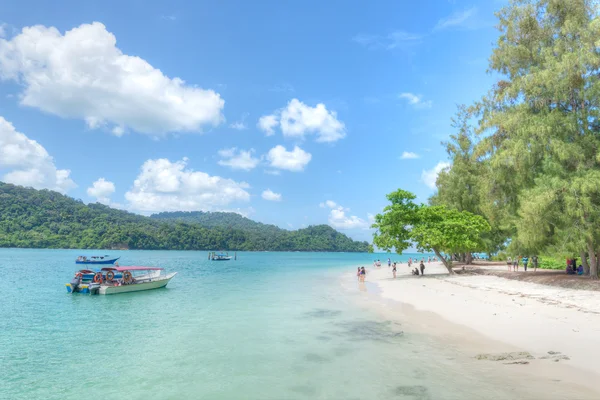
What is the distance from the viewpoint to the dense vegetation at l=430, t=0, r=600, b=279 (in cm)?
2155

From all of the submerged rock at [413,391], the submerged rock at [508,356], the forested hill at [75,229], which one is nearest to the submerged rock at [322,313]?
the submerged rock at [508,356]

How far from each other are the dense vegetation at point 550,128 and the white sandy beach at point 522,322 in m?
4.10

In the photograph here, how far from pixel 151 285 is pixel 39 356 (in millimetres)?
21202

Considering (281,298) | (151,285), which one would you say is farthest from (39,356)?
(151,285)

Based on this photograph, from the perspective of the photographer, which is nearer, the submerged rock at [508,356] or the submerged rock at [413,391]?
the submerged rock at [413,391]

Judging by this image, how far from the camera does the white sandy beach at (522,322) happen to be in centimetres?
988

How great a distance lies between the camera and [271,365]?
1140cm

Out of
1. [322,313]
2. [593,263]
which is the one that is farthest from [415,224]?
[322,313]

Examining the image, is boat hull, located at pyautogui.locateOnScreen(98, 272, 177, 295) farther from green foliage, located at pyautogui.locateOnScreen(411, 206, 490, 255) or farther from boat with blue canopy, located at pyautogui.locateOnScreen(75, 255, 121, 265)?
boat with blue canopy, located at pyautogui.locateOnScreen(75, 255, 121, 265)

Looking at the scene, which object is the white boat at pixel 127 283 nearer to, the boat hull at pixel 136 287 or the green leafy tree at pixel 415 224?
the boat hull at pixel 136 287

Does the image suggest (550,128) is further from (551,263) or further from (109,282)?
(109,282)

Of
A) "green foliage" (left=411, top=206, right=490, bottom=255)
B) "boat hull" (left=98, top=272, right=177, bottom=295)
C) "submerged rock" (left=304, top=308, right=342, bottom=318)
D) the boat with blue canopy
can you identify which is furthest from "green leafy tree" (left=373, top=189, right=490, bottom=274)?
the boat with blue canopy

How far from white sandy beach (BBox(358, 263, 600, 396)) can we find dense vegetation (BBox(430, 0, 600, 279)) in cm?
410

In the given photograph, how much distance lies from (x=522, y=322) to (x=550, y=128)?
1439 centimetres
